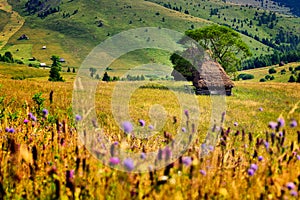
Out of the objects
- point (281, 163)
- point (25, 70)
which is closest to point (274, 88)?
point (281, 163)

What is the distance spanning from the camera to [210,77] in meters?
47.5

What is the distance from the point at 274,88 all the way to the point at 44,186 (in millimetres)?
52794

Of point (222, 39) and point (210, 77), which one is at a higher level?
point (222, 39)

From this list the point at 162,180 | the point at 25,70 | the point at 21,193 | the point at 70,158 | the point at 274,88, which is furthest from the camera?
the point at 25,70

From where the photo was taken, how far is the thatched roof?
4697 cm

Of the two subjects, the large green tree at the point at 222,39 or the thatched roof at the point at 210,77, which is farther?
the large green tree at the point at 222,39

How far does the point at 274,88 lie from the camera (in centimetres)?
5312

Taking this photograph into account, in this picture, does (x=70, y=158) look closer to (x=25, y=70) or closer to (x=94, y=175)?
(x=94, y=175)

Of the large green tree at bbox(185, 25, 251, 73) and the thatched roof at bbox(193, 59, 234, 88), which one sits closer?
the thatched roof at bbox(193, 59, 234, 88)

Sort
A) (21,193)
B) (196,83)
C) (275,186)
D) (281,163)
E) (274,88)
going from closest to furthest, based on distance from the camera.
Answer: (275,186) < (21,193) < (281,163) < (196,83) < (274,88)

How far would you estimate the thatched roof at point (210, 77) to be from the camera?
47.0 meters

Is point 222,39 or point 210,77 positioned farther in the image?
point 222,39

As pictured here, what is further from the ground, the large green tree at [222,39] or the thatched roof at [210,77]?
the large green tree at [222,39]

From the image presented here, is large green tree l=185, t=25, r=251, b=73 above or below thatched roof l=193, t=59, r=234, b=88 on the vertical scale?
above
